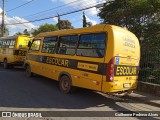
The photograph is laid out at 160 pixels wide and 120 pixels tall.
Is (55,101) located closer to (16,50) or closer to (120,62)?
(120,62)

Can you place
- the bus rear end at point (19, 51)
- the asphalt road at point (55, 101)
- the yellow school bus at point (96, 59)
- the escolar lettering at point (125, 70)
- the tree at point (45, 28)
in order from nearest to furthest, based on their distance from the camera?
the asphalt road at point (55, 101), the yellow school bus at point (96, 59), the escolar lettering at point (125, 70), the bus rear end at point (19, 51), the tree at point (45, 28)

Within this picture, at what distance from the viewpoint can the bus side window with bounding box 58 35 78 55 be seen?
9.73 metres

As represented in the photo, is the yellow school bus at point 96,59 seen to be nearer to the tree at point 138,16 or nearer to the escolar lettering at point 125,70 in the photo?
the escolar lettering at point 125,70

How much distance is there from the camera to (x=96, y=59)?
8.45 m

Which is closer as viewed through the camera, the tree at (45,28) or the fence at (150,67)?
the fence at (150,67)

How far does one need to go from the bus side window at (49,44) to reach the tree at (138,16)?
7600 mm

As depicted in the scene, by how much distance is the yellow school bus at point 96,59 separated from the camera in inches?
319

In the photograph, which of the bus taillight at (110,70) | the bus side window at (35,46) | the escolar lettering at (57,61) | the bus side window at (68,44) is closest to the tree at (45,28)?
the bus side window at (35,46)

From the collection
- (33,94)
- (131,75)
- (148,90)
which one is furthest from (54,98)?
(148,90)

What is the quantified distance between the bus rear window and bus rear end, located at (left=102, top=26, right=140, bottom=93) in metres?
0.34

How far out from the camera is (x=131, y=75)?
903 cm

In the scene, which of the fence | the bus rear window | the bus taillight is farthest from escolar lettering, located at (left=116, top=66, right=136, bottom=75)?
the fence

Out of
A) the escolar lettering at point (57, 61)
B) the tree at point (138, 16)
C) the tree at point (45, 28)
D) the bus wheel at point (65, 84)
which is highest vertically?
the tree at point (45, 28)

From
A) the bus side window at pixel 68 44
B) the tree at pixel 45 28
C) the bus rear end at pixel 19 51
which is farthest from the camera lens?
the tree at pixel 45 28
